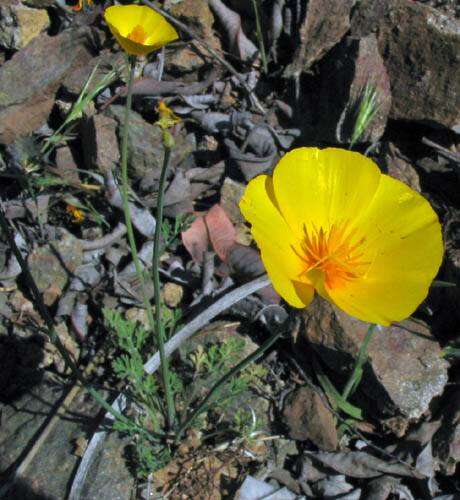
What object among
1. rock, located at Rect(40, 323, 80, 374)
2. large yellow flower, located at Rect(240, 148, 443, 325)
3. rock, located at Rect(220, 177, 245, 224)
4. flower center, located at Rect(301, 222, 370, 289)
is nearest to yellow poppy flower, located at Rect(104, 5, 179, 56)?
rock, located at Rect(220, 177, 245, 224)

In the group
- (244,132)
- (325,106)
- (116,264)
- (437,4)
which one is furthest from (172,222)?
(437,4)

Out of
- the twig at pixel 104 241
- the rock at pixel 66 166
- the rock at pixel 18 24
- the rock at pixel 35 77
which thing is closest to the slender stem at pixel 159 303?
the twig at pixel 104 241

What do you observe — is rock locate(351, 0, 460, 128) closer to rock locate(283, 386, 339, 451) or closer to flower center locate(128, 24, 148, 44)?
flower center locate(128, 24, 148, 44)

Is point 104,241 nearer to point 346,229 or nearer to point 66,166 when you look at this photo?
point 66,166

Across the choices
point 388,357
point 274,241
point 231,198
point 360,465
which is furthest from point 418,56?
point 360,465

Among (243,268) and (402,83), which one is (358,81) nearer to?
(402,83)

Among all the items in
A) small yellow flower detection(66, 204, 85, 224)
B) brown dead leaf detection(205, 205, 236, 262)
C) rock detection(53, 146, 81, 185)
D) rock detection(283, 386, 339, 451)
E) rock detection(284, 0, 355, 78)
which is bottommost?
rock detection(283, 386, 339, 451)
